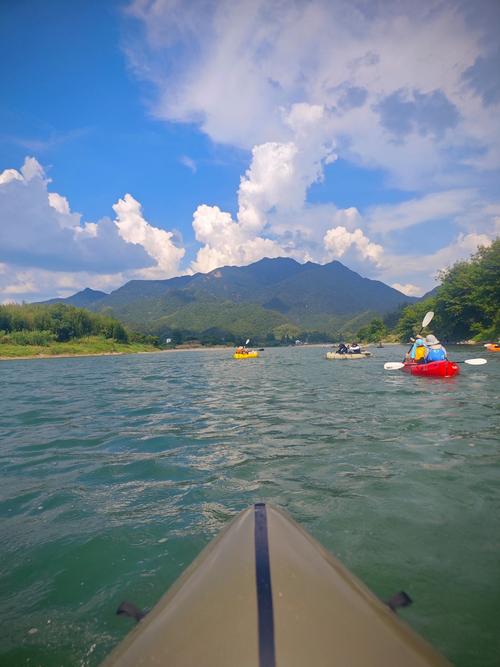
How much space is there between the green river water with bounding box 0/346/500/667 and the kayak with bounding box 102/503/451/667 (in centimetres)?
112

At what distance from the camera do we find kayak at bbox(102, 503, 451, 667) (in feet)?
6.29

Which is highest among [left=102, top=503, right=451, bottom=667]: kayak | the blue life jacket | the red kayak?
the blue life jacket

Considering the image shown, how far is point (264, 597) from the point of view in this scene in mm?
2217

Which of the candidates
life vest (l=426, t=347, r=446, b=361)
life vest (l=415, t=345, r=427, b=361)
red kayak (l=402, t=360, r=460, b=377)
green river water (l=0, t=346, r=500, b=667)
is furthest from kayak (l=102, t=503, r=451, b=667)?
life vest (l=415, t=345, r=427, b=361)

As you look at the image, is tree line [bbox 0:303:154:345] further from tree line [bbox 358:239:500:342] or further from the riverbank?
tree line [bbox 358:239:500:342]

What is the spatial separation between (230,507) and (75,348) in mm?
98347

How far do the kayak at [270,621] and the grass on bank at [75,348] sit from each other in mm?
93181

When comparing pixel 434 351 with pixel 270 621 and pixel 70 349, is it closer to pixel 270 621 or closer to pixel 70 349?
pixel 270 621

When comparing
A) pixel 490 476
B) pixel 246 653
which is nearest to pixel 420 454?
pixel 490 476

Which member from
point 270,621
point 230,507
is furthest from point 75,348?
point 270,621

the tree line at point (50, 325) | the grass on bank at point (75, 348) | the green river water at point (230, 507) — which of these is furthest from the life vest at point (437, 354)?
the tree line at point (50, 325)

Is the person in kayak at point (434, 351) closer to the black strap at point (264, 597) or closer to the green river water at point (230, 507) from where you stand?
the green river water at point (230, 507)

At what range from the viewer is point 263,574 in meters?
2.41

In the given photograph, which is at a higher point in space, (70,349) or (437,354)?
(437,354)
